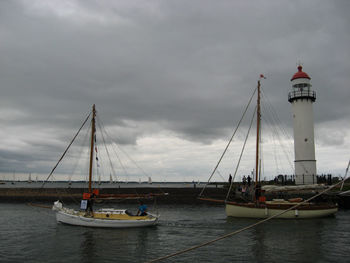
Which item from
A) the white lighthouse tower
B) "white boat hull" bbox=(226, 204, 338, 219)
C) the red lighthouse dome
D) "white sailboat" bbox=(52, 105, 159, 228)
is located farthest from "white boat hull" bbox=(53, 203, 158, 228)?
the red lighthouse dome

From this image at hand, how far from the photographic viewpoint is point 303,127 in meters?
45.1

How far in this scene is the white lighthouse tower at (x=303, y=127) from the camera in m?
43.7

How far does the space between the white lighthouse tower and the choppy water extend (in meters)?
12.8

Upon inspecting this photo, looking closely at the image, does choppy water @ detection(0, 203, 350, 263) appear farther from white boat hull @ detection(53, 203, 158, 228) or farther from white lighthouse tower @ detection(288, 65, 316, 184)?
white lighthouse tower @ detection(288, 65, 316, 184)

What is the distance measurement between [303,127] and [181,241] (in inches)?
1254

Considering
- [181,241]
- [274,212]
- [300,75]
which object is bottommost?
[181,241]

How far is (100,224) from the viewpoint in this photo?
27297mm

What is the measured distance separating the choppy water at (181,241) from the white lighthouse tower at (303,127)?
12.8 meters

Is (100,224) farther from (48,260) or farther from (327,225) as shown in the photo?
(327,225)

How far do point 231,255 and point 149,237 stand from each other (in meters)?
8.10

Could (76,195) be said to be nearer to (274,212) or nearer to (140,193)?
(140,193)

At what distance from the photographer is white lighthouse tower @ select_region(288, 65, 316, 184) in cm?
4366

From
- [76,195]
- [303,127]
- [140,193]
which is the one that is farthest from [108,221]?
[303,127]

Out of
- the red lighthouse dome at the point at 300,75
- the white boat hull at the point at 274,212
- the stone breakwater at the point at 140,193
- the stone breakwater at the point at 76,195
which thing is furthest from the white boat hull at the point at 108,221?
the red lighthouse dome at the point at 300,75
